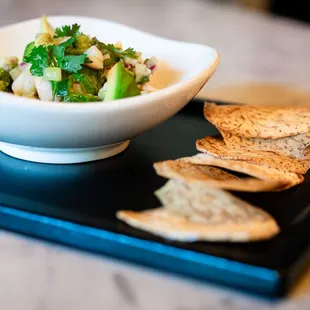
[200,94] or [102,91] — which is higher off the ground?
[102,91]

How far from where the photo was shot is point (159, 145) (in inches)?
53.9

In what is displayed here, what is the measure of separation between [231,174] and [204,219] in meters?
0.24

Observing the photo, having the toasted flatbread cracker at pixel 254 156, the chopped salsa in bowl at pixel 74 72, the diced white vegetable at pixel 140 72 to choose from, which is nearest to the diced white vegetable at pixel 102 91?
the chopped salsa in bowl at pixel 74 72

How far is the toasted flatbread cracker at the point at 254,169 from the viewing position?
1181 mm

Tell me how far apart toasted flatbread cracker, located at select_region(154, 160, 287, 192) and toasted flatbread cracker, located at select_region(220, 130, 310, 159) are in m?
0.14

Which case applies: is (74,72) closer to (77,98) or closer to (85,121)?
(77,98)

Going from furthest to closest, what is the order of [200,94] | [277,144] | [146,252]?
[200,94] → [277,144] → [146,252]

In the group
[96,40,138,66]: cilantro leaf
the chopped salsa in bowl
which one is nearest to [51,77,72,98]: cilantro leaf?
the chopped salsa in bowl

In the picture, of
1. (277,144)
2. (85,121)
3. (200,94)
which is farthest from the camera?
(200,94)

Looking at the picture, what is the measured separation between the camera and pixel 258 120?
141cm

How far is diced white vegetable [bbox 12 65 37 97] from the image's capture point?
1284 mm

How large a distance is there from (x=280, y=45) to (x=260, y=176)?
4.26 ft

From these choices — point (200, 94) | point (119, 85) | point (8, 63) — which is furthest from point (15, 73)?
point (200, 94)

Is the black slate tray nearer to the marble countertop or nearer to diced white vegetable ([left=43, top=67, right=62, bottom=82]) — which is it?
the marble countertop
